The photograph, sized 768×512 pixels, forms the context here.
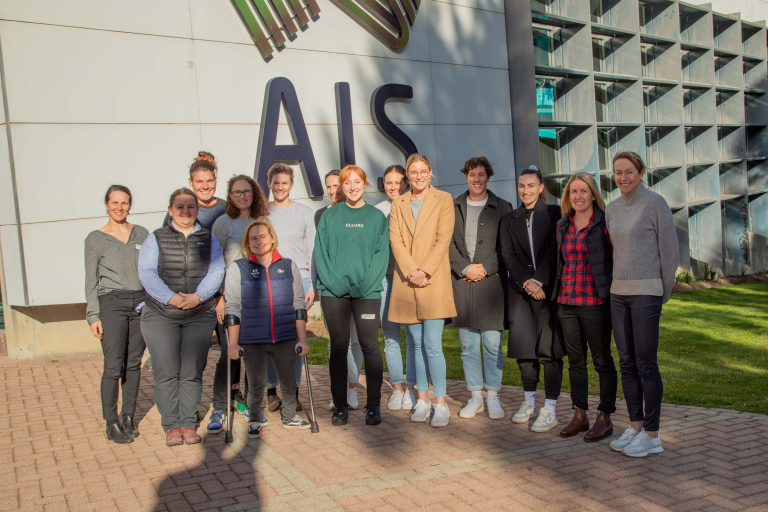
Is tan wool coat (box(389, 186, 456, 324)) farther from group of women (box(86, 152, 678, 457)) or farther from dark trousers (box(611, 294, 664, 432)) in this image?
dark trousers (box(611, 294, 664, 432))

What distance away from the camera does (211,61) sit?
10617 millimetres

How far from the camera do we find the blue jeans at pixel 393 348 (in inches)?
241

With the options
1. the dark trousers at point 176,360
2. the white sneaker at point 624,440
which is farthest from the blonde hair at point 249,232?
the white sneaker at point 624,440

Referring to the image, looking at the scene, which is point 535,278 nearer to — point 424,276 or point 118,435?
point 424,276

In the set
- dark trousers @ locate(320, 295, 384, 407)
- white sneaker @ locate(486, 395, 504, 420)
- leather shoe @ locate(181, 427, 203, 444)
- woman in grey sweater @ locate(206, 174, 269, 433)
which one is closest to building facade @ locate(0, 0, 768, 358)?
woman in grey sweater @ locate(206, 174, 269, 433)

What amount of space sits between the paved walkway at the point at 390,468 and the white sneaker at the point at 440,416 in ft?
0.29

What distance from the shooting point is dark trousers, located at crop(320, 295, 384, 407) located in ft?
18.7

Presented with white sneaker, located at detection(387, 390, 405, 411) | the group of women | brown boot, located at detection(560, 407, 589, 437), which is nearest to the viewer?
the group of women

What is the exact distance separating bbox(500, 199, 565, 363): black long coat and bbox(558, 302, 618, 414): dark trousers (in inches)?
7.9

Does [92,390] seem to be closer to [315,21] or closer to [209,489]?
[209,489]

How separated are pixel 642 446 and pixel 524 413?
1.17m

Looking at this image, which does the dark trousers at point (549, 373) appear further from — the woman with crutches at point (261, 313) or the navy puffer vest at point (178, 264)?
the navy puffer vest at point (178, 264)

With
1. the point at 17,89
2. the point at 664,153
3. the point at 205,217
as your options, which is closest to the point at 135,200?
the point at 17,89

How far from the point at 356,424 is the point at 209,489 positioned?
5.51ft
